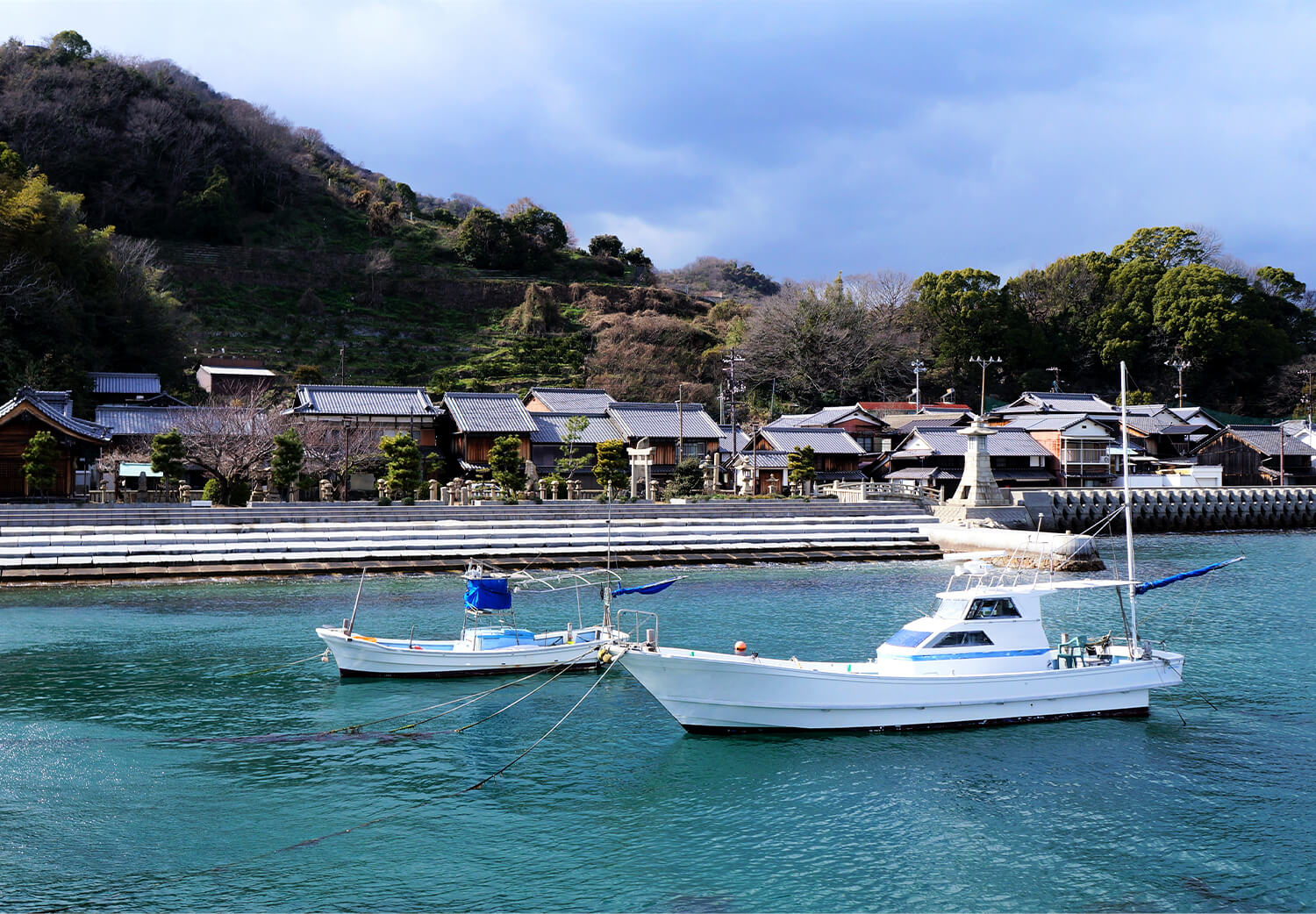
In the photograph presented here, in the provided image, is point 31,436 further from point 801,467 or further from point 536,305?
point 536,305

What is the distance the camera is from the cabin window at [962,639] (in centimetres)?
1822

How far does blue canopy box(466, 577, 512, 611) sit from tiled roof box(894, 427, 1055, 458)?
152 feet

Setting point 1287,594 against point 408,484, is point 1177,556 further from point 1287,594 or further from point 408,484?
point 408,484

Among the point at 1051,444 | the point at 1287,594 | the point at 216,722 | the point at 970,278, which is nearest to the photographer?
the point at 216,722

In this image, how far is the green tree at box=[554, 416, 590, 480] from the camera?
185 ft

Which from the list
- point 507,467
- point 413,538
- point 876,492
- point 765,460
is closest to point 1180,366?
point 765,460

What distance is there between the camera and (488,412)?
59156mm

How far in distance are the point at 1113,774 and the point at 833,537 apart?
28003mm

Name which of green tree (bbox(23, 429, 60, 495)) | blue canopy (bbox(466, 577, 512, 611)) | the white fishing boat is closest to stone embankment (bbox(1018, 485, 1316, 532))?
the white fishing boat

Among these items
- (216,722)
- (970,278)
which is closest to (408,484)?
(216,722)

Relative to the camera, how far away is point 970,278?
9300cm

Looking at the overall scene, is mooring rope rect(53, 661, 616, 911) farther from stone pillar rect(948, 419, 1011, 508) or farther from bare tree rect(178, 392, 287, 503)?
stone pillar rect(948, 419, 1011, 508)

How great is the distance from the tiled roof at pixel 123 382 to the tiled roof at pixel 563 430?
74.2 ft

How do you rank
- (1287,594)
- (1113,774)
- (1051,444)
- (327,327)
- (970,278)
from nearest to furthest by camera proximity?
(1113,774)
(1287,594)
(1051,444)
(327,327)
(970,278)
